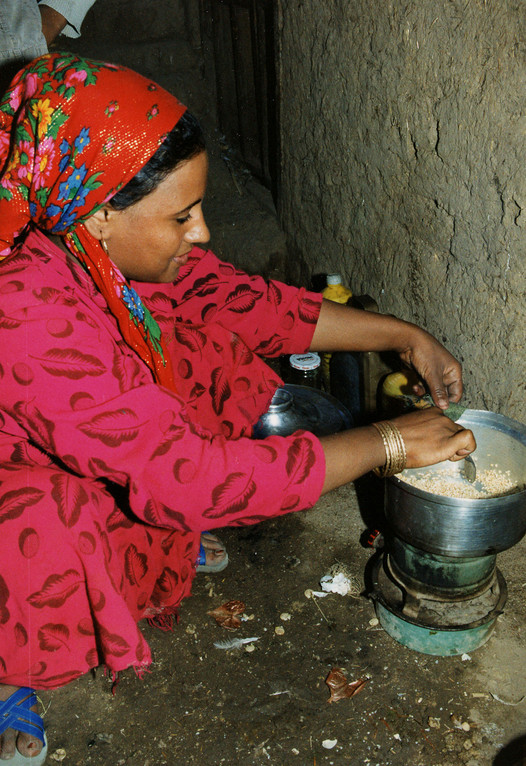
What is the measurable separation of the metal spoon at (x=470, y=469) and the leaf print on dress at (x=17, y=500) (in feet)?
4.35

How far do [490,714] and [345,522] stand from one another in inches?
40.9

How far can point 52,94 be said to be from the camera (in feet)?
5.23

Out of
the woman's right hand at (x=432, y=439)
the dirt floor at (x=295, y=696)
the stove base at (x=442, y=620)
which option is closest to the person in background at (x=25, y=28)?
the woman's right hand at (x=432, y=439)

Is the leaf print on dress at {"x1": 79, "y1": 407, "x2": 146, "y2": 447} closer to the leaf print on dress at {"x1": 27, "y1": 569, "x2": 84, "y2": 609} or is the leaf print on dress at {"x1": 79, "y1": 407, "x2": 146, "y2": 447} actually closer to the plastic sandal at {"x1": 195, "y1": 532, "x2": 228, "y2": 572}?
the leaf print on dress at {"x1": 27, "y1": 569, "x2": 84, "y2": 609}

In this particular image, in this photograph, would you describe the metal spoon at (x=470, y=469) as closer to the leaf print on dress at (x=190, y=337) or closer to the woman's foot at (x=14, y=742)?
the leaf print on dress at (x=190, y=337)

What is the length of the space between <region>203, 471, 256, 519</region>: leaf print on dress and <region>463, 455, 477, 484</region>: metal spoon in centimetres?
78

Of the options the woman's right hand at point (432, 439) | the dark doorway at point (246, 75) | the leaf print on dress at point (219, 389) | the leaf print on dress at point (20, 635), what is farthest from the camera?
the dark doorway at point (246, 75)

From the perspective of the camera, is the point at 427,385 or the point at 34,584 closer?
the point at 34,584

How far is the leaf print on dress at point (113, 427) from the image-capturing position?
162 cm

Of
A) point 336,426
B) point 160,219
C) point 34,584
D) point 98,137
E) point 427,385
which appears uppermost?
point 98,137

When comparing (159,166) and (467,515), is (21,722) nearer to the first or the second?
(467,515)

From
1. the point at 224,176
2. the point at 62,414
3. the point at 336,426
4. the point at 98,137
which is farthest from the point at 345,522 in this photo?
the point at 224,176

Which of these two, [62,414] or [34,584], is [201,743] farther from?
[62,414]

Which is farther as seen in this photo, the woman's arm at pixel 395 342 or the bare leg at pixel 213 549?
the bare leg at pixel 213 549
